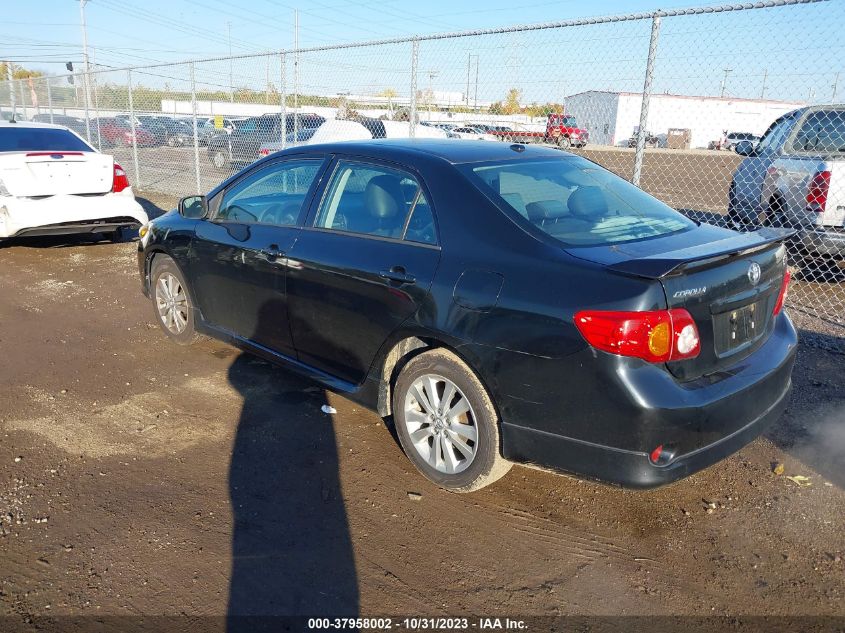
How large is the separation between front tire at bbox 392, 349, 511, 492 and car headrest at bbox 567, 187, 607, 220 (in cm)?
100

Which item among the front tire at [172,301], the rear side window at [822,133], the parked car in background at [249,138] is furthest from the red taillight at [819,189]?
the parked car in background at [249,138]

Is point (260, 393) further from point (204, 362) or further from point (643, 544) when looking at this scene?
point (643, 544)

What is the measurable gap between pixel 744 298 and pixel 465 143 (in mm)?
1826

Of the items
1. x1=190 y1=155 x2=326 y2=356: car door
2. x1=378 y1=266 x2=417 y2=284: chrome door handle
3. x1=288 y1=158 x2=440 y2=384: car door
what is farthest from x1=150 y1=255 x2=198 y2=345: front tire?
x1=378 y1=266 x2=417 y2=284: chrome door handle

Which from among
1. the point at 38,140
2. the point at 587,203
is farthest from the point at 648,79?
the point at 38,140

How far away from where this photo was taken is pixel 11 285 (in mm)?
7359

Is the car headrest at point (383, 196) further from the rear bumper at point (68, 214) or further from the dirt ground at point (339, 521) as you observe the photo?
the rear bumper at point (68, 214)

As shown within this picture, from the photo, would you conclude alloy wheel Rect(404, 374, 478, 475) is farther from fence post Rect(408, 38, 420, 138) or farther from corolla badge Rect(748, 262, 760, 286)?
fence post Rect(408, 38, 420, 138)

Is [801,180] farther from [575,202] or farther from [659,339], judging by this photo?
[659,339]

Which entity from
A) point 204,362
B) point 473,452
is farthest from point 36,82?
point 473,452

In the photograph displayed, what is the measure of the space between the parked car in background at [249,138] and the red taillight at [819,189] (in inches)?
341

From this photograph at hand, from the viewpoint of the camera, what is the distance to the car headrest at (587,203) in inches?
135

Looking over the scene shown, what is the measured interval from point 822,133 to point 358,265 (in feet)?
19.5

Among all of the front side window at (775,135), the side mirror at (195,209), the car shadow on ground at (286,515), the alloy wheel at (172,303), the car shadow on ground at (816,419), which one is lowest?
the car shadow on ground at (286,515)
